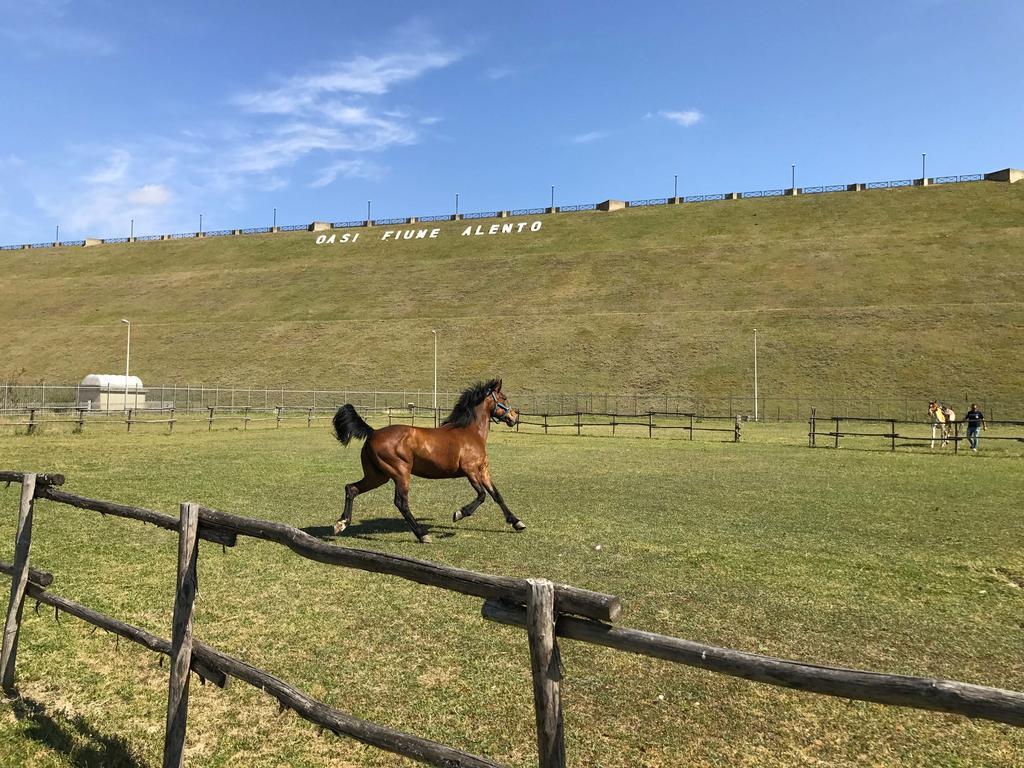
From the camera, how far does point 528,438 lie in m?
29.8

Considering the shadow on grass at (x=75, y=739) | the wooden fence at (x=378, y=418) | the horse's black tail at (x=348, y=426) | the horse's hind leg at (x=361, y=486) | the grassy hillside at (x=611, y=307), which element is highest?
the grassy hillside at (x=611, y=307)

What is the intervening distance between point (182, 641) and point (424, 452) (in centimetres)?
588

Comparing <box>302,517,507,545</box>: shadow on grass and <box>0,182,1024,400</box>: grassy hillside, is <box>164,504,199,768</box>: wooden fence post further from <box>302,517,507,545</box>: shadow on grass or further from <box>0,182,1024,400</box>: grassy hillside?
<box>0,182,1024,400</box>: grassy hillside

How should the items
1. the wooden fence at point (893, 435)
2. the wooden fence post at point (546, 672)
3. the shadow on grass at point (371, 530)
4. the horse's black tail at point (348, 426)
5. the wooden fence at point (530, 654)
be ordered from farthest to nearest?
the wooden fence at point (893, 435) → the shadow on grass at point (371, 530) → the horse's black tail at point (348, 426) → the wooden fence post at point (546, 672) → the wooden fence at point (530, 654)

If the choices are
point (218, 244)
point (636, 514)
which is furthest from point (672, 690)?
point (218, 244)

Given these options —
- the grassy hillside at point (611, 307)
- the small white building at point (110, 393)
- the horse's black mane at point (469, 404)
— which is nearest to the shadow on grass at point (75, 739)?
the horse's black mane at point (469, 404)

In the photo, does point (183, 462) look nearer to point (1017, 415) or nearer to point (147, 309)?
point (1017, 415)

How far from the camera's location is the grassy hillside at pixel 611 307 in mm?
53312

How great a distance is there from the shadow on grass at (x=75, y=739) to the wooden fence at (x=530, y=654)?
0.39m

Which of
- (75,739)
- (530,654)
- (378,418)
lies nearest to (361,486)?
(75,739)

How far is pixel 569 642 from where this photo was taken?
5863 mm

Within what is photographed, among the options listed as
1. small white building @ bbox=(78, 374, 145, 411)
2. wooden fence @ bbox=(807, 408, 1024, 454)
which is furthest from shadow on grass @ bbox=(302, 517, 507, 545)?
small white building @ bbox=(78, 374, 145, 411)

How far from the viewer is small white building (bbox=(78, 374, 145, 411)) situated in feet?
154

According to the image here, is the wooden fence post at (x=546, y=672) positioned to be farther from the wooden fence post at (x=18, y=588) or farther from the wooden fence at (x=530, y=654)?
the wooden fence post at (x=18, y=588)
